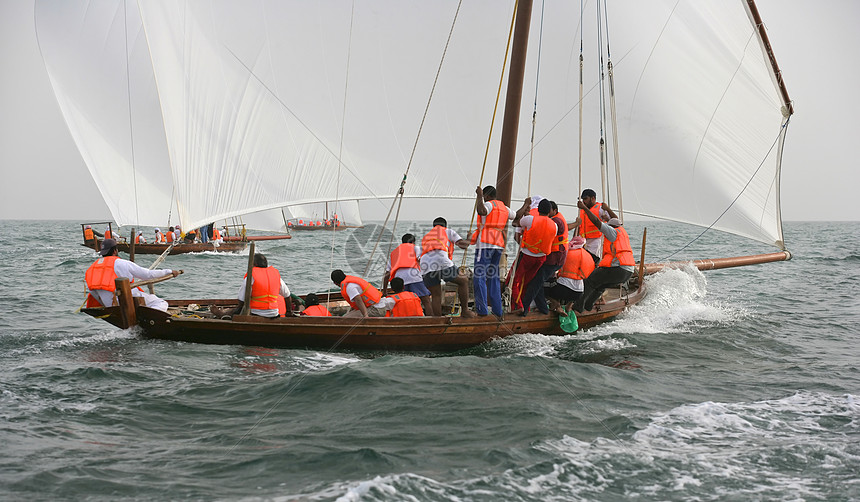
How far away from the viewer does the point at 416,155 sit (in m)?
12.9

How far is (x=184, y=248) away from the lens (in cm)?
3341

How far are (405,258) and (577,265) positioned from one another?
2.69 meters

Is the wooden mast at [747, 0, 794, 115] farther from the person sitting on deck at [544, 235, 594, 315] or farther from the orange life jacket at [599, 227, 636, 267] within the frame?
the person sitting on deck at [544, 235, 594, 315]

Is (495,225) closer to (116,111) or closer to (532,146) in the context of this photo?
(532,146)

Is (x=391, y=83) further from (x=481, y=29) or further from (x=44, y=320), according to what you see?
(x=44, y=320)

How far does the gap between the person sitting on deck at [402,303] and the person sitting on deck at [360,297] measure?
0.11m

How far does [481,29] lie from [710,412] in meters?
8.91

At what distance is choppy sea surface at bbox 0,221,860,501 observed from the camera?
16.5 ft

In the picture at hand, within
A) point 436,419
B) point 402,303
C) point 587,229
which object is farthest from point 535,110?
point 436,419

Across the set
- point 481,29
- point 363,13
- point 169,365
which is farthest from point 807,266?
point 169,365

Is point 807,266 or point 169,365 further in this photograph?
point 807,266

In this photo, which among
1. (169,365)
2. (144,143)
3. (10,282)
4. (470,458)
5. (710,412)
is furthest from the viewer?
(144,143)

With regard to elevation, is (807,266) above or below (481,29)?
below

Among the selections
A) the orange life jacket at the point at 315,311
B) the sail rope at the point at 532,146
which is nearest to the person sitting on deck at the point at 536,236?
the sail rope at the point at 532,146
